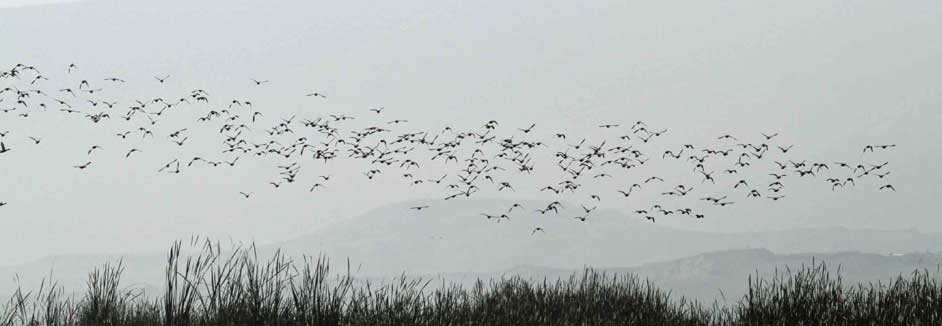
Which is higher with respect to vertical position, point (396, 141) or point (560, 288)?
point (396, 141)

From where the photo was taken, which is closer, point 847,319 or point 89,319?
point 89,319

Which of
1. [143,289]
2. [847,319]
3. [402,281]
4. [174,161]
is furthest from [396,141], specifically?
[847,319]

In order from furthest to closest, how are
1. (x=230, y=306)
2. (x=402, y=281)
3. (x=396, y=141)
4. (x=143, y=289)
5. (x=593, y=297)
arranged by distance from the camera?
(x=396, y=141) → (x=593, y=297) → (x=143, y=289) → (x=402, y=281) → (x=230, y=306)

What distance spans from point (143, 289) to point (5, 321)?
212 centimetres

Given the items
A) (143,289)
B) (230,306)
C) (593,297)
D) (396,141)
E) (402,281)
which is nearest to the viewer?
(230,306)

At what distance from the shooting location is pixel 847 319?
10.1 meters

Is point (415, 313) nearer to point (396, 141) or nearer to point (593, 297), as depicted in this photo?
point (593, 297)

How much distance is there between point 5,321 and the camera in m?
8.05

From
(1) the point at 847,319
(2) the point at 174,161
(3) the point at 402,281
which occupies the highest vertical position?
(2) the point at 174,161

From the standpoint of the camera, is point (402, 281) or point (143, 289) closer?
point (402, 281)

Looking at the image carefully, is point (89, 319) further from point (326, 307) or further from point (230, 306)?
point (326, 307)

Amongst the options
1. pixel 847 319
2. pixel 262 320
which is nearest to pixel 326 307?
pixel 262 320

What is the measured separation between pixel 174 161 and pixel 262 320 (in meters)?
5.12

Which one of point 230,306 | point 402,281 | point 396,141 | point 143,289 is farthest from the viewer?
point 396,141
